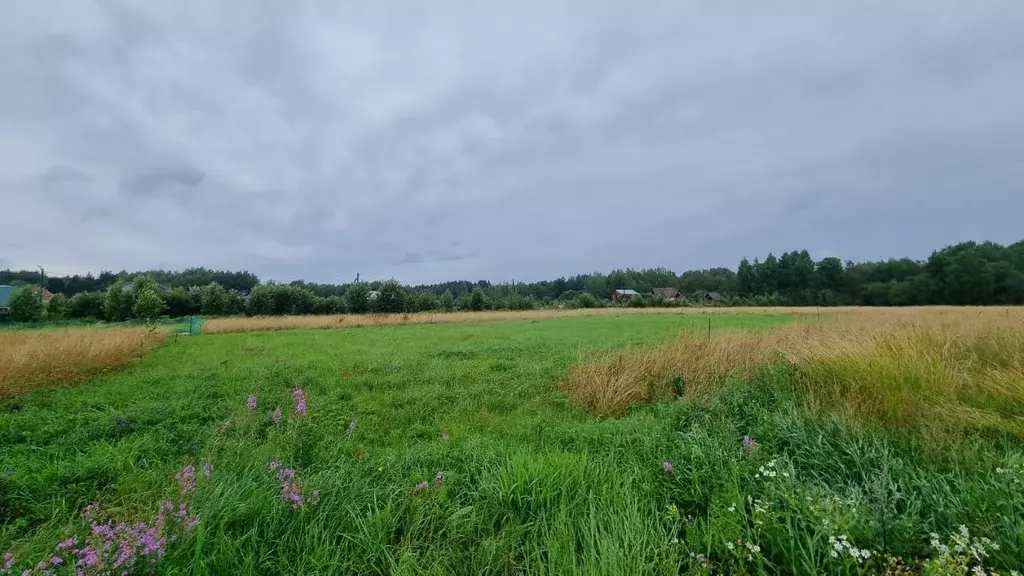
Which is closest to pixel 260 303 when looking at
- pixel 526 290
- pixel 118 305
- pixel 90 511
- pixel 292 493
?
pixel 118 305

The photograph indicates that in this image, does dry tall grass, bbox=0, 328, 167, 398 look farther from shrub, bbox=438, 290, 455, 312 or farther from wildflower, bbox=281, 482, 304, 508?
shrub, bbox=438, 290, 455, 312

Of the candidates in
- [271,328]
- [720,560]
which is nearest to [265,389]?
[720,560]

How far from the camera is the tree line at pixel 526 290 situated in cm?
3778

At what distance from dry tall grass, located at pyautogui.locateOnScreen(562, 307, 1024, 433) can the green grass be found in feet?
1.67

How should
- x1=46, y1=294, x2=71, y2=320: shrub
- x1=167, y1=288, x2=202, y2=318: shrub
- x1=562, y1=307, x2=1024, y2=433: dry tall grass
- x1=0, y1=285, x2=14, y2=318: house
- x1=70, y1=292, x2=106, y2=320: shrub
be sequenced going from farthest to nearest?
x1=167, y1=288, x2=202, y2=318: shrub → x1=70, y1=292, x2=106, y2=320: shrub → x1=0, y1=285, x2=14, y2=318: house → x1=46, y1=294, x2=71, y2=320: shrub → x1=562, y1=307, x2=1024, y2=433: dry tall grass

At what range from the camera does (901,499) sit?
2.89 meters

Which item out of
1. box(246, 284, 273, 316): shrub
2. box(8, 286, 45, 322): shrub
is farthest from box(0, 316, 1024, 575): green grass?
box(8, 286, 45, 322): shrub

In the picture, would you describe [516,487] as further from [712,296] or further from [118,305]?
[712,296]

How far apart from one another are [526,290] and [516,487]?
322 feet

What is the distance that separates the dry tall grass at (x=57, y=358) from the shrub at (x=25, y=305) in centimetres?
3609

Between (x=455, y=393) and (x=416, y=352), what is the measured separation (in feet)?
16.7

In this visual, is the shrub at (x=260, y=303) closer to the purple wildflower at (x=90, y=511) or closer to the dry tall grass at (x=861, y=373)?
the dry tall grass at (x=861, y=373)

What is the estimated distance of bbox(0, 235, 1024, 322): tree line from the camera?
37781 millimetres

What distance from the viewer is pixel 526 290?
101250mm
